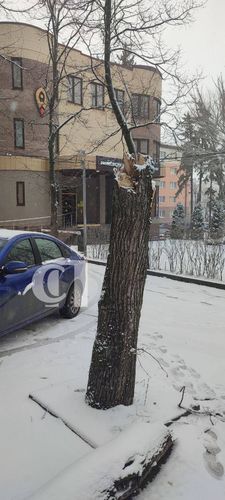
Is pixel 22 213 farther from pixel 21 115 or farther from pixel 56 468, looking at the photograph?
pixel 56 468

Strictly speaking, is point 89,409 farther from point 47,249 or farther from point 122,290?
point 47,249

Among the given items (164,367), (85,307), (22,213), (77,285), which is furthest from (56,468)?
(22,213)

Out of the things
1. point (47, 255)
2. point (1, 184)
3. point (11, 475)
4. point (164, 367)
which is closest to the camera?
point (11, 475)

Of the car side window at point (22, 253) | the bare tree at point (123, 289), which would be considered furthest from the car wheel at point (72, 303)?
the bare tree at point (123, 289)

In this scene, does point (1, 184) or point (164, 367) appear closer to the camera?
point (164, 367)

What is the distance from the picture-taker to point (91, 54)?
36.8ft

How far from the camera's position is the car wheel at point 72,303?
21.0 ft

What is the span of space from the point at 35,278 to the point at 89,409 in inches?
98.7

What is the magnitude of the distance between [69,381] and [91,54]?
1007 cm

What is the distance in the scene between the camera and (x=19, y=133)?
22.9 meters

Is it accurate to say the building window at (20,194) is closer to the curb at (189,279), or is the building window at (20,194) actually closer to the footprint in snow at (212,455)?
the curb at (189,279)

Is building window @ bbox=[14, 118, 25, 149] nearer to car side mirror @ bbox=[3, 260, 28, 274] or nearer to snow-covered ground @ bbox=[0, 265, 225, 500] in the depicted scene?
snow-covered ground @ bbox=[0, 265, 225, 500]

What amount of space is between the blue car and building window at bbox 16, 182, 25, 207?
16421mm

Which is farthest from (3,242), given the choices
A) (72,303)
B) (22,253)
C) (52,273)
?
(72,303)
